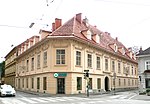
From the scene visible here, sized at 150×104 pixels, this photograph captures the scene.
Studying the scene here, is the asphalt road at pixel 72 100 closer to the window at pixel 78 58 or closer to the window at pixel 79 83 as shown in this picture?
the window at pixel 79 83

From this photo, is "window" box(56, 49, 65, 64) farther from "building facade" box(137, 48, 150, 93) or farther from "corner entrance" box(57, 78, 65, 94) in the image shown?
"building facade" box(137, 48, 150, 93)

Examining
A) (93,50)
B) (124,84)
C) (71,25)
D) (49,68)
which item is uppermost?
(71,25)

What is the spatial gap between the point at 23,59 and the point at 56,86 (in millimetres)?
21406

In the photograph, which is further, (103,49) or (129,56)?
(129,56)

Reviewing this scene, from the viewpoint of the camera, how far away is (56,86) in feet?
120

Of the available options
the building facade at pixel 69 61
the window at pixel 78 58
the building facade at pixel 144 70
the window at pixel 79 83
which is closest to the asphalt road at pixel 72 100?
the building facade at pixel 69 61

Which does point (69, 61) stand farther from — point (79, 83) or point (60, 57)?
point (79, 83)

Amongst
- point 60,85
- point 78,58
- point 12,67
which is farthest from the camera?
point 12,67

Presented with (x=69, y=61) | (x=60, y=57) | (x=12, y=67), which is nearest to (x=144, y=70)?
(x=69, y=61)

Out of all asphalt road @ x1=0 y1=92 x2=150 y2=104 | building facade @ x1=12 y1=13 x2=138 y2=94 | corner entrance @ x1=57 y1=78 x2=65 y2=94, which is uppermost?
building facade @ x1=12 y1=13 x2=138 y2=94

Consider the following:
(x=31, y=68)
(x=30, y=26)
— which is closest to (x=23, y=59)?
(x=31, y=68)

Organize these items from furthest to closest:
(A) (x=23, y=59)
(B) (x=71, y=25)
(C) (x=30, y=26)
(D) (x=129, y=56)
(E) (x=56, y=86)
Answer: (D) (x=129, y=56) < (A) (x=23, y=59) < (B) (x=71, y=25) < (E) (x=56, y=86) < (C) (x=30, y=26)

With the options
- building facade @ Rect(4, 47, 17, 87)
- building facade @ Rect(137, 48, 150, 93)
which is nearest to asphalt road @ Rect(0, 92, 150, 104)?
building facade @ Rect(137, 48, 150, 93)

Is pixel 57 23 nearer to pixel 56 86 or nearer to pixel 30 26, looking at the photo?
pixel 56 86
